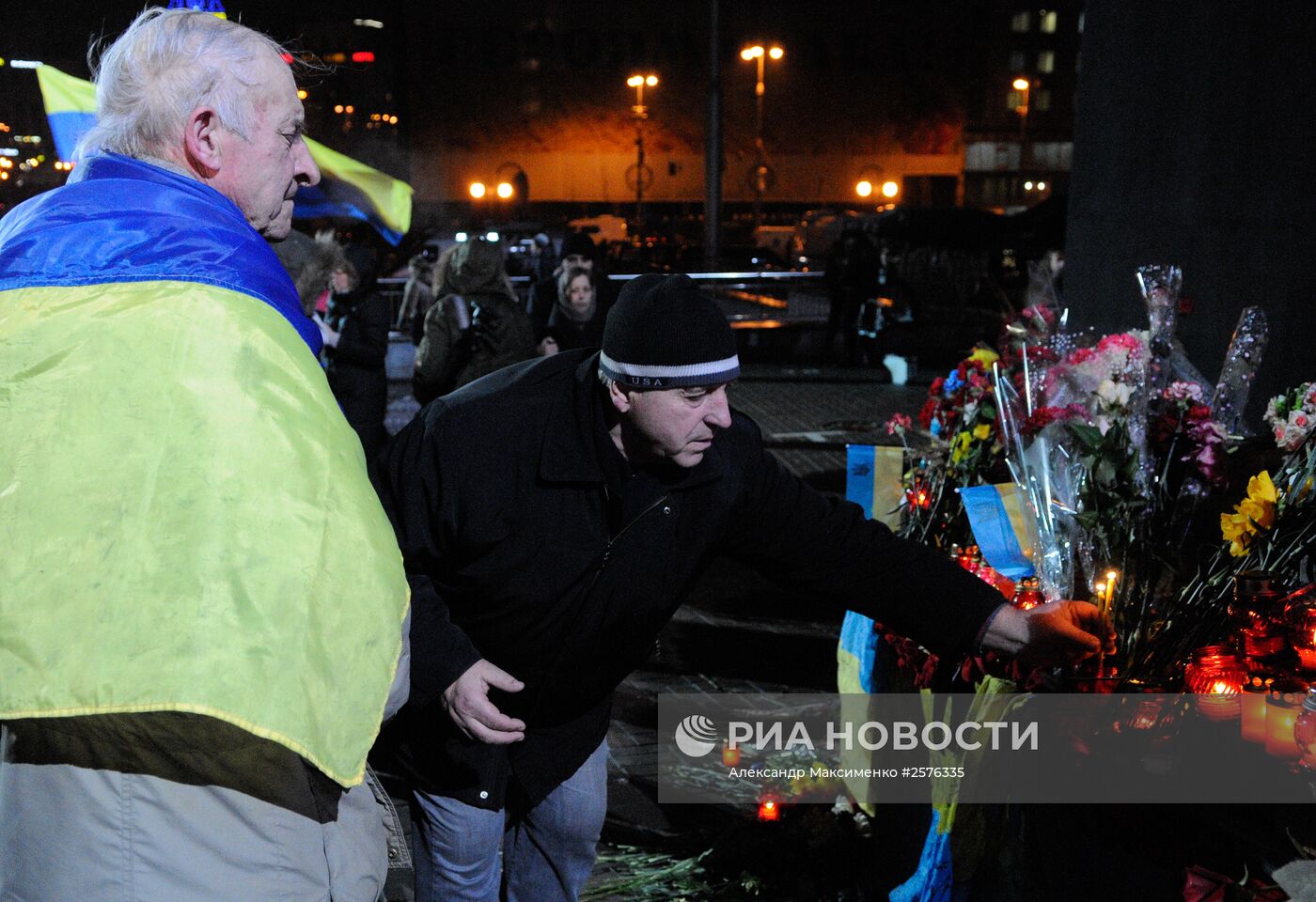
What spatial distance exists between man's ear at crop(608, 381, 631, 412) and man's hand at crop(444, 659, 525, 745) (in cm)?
58

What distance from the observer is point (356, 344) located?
21.4ft

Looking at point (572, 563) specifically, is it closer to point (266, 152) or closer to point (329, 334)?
point (266, 152)

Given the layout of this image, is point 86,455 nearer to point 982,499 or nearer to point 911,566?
point 911,566

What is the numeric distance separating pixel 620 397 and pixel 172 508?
1.28 meters

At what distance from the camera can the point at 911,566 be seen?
2764 millimetres

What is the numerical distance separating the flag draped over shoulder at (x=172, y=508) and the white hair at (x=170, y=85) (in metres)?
0.18

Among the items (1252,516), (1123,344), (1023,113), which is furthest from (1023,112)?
(1252,516)

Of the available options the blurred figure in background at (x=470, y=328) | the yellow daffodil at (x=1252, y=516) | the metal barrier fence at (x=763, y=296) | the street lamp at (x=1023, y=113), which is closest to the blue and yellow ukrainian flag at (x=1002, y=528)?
the yellow daffodil at (x=1252, y=516)

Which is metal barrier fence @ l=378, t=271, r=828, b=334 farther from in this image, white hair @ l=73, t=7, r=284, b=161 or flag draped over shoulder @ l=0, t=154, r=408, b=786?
flag draped over shoulder @ l=0, t=154, r=408, b=786

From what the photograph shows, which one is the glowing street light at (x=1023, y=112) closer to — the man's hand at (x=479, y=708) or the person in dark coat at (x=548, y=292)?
the person in dark coat at (x=548, y=292)

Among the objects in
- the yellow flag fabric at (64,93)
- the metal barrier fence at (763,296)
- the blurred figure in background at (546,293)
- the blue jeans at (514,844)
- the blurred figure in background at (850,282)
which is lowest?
the metal barrier fence at (763,296)

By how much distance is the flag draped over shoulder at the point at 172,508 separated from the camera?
130 centimetres

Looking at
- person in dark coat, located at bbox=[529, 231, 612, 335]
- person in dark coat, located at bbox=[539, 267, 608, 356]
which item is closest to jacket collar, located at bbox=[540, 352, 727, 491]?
person in dark coat, located at bbox=[539, 267, 608, 356]

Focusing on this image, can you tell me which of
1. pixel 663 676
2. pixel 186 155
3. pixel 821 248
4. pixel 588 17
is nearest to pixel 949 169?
pixel 588 17
